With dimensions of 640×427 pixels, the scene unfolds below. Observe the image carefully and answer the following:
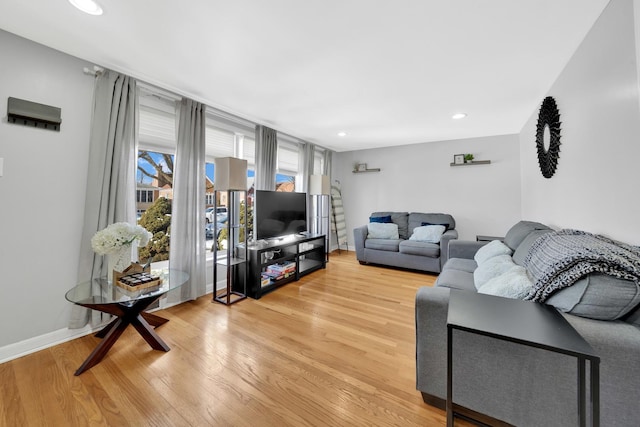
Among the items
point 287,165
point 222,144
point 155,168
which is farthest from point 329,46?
point 287,165

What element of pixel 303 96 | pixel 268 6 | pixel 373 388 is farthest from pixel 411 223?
pixel 268 6

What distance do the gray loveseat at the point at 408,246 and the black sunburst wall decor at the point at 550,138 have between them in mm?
1528

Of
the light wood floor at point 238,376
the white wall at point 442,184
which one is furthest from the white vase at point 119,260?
the white wall at point 442,184

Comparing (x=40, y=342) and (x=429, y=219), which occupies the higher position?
(x=429, y=219)

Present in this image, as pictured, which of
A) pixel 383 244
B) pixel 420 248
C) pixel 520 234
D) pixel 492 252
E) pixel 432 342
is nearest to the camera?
pixel 432 342

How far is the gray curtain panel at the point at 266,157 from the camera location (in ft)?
11.9

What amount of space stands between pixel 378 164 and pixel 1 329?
5.39 metres

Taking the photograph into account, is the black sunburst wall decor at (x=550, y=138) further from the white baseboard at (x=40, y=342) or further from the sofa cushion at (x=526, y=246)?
the white baseboard at (x=40, y=342)

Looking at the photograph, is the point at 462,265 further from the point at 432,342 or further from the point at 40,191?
the point at 40,191

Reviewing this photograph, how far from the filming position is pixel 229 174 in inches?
106

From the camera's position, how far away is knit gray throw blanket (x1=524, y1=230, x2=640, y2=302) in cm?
104

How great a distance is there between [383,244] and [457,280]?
2.09m

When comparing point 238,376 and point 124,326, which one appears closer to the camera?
point 238,376

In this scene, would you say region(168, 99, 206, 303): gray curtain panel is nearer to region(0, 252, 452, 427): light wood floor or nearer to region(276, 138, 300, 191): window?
region(0, 252, 452, 427): light wood floor
